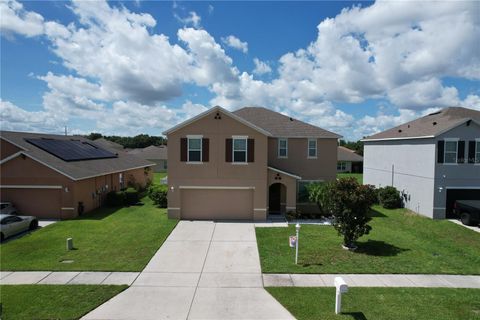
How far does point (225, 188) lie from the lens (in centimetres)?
1942

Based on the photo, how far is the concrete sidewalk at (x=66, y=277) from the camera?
34.0 feet

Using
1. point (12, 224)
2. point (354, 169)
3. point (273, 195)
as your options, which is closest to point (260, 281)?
point (273, 195)

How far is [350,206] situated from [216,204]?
9079mm

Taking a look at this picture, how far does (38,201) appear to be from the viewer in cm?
1984

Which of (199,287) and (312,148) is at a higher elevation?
(312,148)

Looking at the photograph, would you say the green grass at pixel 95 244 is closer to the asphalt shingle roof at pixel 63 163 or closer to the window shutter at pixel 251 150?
the asphalt shingle roof at pixel 63 163

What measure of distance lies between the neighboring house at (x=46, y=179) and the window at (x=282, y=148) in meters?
13.9

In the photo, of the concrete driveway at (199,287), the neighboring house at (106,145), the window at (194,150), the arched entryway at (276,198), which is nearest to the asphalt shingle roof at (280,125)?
the arched entryway at (276,198)

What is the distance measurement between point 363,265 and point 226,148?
10.7 meters

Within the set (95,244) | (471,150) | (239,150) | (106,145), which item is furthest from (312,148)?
(106,145)

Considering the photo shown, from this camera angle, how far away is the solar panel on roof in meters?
22.8

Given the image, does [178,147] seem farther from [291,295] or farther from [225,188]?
[291,295]

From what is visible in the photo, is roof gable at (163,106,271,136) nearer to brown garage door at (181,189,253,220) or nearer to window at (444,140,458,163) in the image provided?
brown garage door at (181,189,253,220)

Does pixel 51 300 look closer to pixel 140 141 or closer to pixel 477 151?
pixel 477 151
